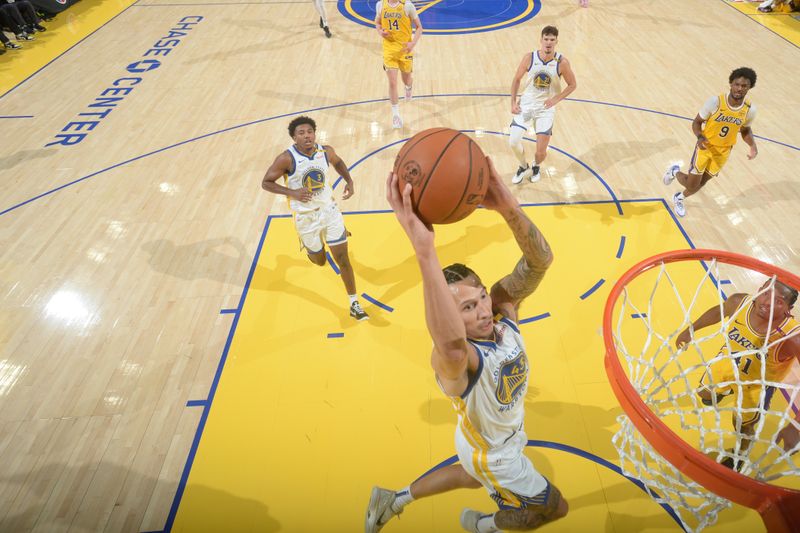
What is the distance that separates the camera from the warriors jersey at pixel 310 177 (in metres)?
3.89

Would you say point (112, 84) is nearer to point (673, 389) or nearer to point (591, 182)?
point (591, 182)

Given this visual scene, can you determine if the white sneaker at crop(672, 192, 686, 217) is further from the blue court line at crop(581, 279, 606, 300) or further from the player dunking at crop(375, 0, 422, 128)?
the player dunking at crop(375, 0, 422, 128)

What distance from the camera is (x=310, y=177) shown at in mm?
3904

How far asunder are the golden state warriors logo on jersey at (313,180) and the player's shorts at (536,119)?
8.51 ft

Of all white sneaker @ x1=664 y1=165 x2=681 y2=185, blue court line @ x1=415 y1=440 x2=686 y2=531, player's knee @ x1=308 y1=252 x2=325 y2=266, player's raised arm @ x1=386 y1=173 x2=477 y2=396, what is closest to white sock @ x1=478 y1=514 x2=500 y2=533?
blue court line @ x1=415 y1=440 x2=686 y2=531

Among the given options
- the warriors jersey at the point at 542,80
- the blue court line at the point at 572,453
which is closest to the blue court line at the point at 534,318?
the blue court line at the point at 572,453

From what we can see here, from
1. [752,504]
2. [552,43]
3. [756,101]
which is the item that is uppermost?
[552,43]

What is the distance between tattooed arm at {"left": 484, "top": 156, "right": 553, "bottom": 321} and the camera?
1989mm

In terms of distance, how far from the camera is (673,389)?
3.46 meters

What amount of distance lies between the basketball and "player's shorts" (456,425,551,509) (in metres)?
1.16

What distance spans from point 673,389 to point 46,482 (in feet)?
14.5

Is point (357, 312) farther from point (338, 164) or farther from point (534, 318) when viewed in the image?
point (534, 318)

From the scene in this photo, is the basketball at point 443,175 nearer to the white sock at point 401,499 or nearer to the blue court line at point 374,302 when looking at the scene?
the white sock at point 401,499

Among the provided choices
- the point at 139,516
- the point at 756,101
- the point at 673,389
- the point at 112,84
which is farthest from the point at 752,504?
the point at 112,84
